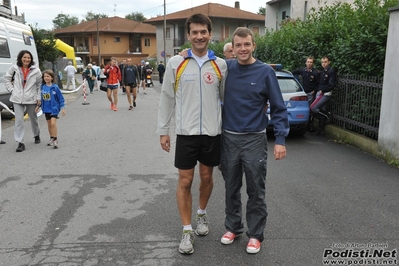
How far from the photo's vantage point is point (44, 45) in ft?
77.4

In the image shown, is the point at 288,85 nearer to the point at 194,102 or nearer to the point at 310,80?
the point at 310,80

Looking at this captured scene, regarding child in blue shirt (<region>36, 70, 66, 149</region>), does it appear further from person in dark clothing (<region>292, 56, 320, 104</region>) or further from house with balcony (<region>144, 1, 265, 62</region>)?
house with balcony (<region>144, 1, 265, 62</region>)

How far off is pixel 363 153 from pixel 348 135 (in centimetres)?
90

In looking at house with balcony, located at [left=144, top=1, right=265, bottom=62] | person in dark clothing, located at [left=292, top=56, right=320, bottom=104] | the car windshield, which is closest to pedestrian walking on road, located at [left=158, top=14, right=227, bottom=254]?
the car windshield

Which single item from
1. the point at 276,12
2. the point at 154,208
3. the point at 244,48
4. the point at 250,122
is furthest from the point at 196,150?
the point at 276,12

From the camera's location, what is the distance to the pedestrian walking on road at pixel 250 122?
3.40m

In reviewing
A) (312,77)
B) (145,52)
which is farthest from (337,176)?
(145,52)

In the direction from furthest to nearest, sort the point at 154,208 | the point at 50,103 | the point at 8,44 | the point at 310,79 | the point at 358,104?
the point at 8,44 → the point at 310,79 → the point at 358,104 → the point at 50,103 → the point at 154,208

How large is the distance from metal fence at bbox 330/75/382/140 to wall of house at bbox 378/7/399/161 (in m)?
0.48

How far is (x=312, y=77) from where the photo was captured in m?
9.85

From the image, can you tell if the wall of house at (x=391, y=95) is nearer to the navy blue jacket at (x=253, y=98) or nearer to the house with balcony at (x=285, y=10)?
the navy blue jacket at (x=253, y=98)

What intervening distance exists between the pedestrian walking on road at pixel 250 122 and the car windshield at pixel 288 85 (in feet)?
18.9

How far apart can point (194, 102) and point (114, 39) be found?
223 ft

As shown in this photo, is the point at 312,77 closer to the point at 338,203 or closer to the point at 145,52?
the point at 338,203
